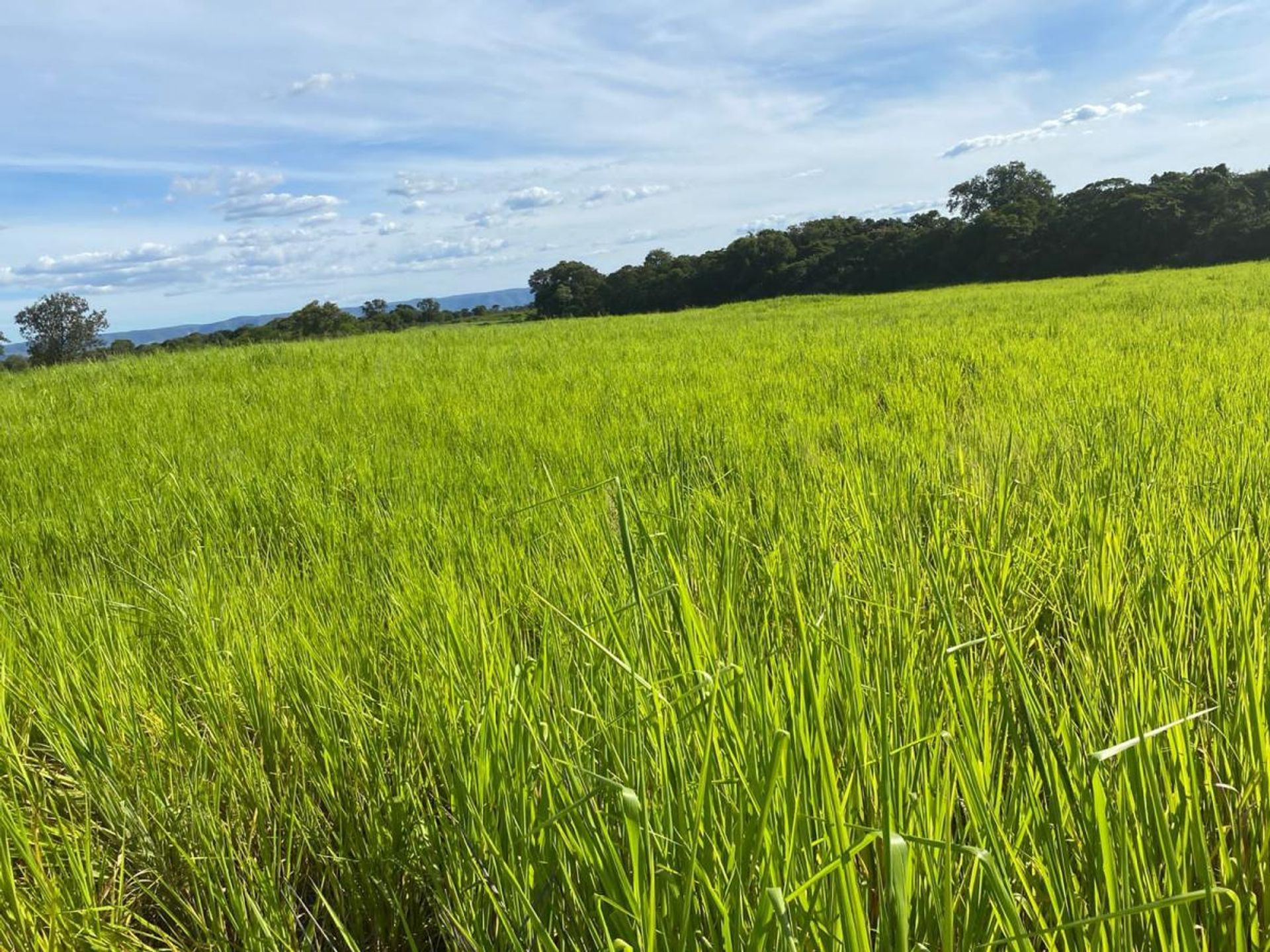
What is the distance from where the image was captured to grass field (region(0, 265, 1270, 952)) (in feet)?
2.15

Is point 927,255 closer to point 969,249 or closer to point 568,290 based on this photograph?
point 969,249

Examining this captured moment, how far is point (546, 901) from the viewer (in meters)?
0.77

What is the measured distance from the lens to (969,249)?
4128 centimetres

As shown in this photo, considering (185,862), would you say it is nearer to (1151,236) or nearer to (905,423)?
(905,423)

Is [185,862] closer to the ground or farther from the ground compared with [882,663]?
closer to the ground

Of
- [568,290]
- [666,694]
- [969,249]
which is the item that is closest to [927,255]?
[969,249]

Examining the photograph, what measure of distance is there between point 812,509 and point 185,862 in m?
Answer: 1.42

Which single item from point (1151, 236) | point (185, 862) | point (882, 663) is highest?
point (1151, 236)

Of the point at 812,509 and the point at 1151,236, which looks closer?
the point at 812,509

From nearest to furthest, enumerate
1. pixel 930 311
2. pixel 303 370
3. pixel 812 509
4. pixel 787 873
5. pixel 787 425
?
pixel 787 873
pixel 812 509
pixel 787 425
pixel 303 370
pixel 930 311

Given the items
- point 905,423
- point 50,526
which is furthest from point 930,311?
point 50,526

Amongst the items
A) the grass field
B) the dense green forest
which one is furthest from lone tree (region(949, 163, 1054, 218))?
the grass field

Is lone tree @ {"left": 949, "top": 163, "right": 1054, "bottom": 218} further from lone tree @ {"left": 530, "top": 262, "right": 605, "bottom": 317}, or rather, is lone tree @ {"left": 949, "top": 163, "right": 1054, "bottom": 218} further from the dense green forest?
lone tree @ {"left": 530, "top": 262, "right": 605, "bottom": 317}

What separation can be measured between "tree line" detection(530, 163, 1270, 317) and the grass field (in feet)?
126
